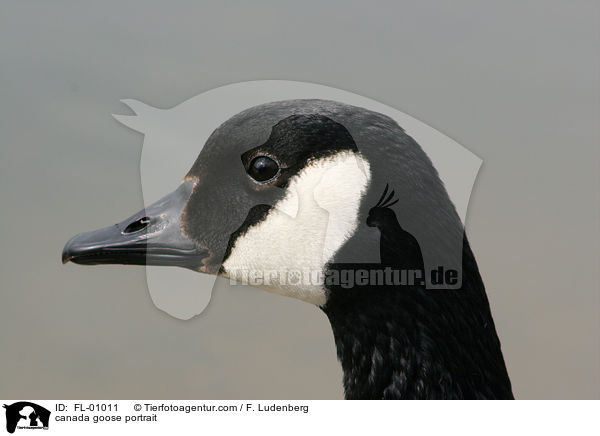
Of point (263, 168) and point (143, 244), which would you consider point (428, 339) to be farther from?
point (143, 244)

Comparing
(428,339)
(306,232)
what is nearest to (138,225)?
(306,232)

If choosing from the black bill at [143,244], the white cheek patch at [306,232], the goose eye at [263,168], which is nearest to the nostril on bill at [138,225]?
the black bill at [143,244]

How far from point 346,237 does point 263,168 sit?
0.38 meters

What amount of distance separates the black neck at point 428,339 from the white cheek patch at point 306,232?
132mm

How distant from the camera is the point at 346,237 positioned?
2035 millimetres

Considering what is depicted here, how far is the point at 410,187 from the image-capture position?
1941 millimetres

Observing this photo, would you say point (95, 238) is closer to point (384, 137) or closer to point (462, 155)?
point (384, 137)

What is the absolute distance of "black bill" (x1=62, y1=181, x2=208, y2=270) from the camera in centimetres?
218

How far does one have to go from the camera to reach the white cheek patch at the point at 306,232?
2.02 meters

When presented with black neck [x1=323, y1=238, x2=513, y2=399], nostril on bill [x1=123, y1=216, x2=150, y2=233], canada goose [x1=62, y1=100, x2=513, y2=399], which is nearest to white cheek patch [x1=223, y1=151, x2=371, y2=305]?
canada goose [x1=62, y1=100, x2=513, y2=399]

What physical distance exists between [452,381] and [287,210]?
2.66 ft
